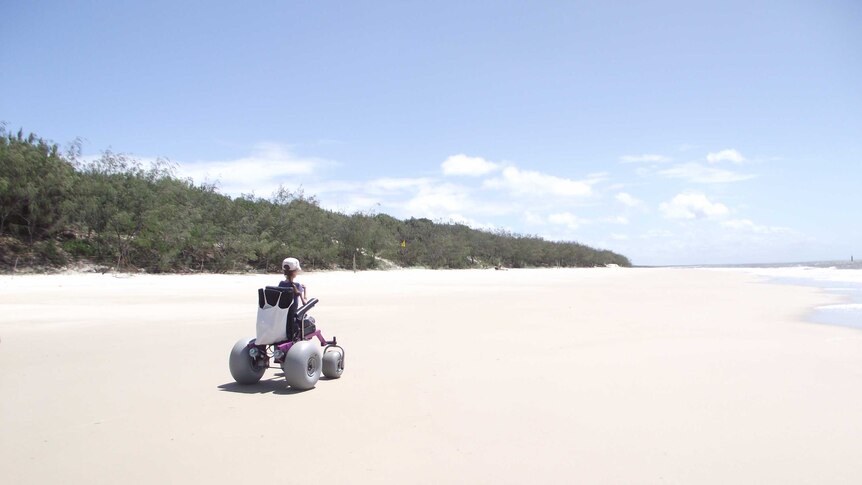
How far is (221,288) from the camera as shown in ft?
57.8

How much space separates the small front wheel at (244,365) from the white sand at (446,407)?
0.49 ft

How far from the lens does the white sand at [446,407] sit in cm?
322

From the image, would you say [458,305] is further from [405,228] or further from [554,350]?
[405,228]

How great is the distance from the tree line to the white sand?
47.1 feet

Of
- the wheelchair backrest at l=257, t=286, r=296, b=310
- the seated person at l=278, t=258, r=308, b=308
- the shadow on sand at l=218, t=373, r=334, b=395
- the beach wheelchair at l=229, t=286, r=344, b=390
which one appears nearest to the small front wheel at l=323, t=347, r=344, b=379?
the shadow on sand at l=218, t=373, r=334, b=395

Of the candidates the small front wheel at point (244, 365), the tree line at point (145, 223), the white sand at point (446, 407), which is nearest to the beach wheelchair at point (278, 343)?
the small front wheel at point (244, 365)

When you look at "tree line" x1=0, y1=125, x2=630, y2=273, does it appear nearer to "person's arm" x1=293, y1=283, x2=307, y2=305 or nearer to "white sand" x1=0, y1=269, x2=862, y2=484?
"white sand" x1=0, y1=269, x2=862, y2=484

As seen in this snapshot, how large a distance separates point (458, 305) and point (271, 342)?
27.5ft

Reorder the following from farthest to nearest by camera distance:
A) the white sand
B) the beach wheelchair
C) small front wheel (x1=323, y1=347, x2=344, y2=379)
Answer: small front wheel (x1=323, y1=347, x2=344, y2=379), the beach wheelchair, the white sand

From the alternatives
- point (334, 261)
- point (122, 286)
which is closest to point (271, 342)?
point (122, 286)

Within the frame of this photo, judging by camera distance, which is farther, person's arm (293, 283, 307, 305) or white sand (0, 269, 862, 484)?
person's arm (293, 283, 307, 305)

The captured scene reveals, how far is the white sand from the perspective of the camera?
10.6 ft

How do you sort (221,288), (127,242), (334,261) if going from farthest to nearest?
(334,261) < (127,242) < (221,288)

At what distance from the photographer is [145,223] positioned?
2247 cm
